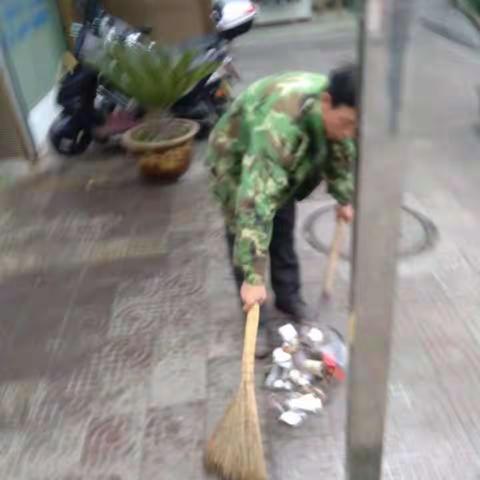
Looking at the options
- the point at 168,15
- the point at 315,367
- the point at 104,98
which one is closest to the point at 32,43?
the point at 104,98

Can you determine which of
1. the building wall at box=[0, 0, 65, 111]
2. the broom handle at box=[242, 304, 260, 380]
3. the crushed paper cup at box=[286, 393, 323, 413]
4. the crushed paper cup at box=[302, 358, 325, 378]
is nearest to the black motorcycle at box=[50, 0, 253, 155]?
the building wall at box=[0, 0, 65, 111]

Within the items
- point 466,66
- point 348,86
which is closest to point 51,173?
point 348,86

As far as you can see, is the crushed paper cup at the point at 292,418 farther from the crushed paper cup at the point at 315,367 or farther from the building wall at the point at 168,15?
the building wall at the point at 168,15

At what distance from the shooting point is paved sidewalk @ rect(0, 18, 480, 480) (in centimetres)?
250

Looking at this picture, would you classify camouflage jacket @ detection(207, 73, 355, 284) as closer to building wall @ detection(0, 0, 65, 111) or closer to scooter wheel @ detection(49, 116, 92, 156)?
scooter wheel @ detection(49, 116, 92, 156)

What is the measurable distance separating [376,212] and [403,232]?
2874 mm

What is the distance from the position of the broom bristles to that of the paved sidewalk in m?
0.18

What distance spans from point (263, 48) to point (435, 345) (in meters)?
7.75

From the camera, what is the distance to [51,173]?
17.6 feet

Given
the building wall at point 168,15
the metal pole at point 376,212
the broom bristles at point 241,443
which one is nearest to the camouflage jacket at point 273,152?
the broom bristles at point 241,443

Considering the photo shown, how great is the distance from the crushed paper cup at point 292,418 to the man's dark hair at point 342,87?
4.07 ft

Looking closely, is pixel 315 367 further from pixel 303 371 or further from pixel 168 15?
pixel 168 15

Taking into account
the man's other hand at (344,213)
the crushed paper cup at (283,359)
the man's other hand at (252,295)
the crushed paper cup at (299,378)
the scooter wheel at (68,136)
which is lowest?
the scooter wheel at (68,136)

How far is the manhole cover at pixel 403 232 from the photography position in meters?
3.76
